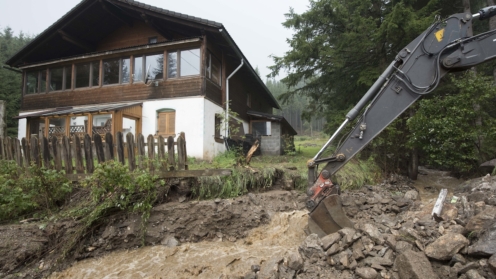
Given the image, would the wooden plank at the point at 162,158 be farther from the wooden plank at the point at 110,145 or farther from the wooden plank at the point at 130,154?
the wooden plank at the point at 110,145

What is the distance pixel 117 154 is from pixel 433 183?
8.93 metres

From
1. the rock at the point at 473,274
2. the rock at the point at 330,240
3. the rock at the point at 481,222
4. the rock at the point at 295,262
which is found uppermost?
the rock at the point at 481,222

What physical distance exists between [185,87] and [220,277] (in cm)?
814

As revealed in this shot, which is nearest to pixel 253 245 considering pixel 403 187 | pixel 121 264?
pixel 121 264

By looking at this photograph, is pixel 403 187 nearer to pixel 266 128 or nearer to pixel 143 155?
pixel 143 155

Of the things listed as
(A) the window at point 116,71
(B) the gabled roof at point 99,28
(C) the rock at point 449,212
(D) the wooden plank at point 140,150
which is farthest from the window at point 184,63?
(C) the rock at point 449,212

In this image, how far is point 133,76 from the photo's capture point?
35.6ft

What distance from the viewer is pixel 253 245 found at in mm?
4316

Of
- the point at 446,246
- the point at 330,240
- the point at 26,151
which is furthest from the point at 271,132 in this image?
the point at 446,246

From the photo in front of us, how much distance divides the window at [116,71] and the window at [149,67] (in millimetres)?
544

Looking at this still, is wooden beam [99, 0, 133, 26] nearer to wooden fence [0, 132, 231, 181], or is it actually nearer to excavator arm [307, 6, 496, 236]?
wooden fence [0, 132, 231, 181]

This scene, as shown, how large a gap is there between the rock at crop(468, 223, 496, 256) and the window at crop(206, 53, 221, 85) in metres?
9.63

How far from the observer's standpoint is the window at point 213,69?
1049 centimetres

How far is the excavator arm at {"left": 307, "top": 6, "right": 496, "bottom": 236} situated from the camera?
3.42 meters
